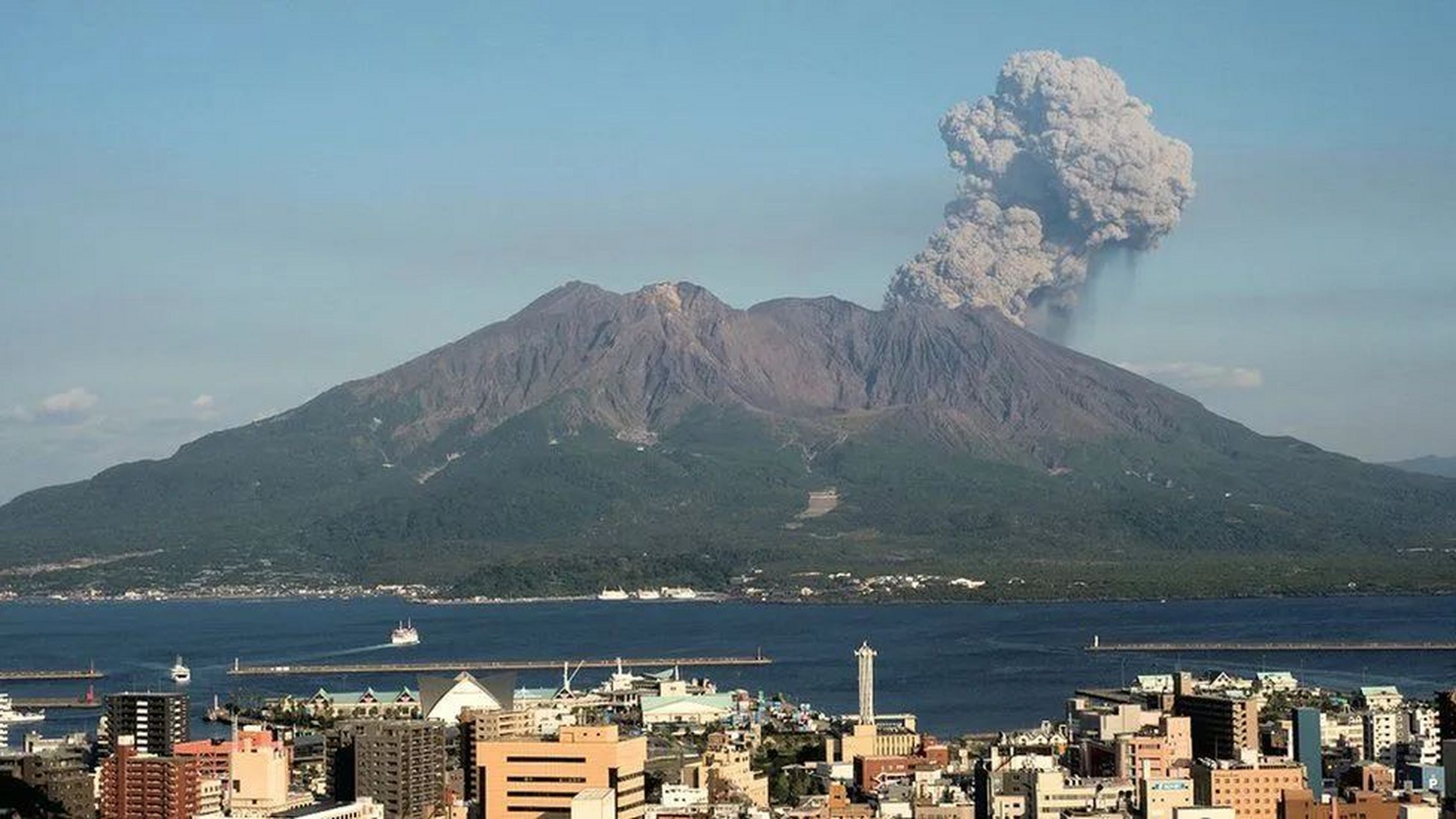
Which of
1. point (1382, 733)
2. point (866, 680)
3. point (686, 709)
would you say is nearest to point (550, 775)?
point (1382, 733)

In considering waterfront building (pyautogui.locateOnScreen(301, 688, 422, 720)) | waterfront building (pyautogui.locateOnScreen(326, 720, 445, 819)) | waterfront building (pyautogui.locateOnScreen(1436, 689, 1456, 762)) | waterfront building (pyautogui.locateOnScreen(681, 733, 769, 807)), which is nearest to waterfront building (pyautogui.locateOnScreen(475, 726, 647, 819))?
waterfront building (pyautogui.locateOnScreen(681, 733, 769, 807))

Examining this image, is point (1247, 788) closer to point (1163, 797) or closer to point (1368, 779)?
point (1163, 797)

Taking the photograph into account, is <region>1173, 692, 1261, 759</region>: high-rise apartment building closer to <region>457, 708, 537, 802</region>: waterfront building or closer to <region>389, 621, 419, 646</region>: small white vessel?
<region>457, 708, 537, 802</region>: waterfront building

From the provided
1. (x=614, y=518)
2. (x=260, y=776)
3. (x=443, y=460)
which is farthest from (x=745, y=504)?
(x=260, y=776)

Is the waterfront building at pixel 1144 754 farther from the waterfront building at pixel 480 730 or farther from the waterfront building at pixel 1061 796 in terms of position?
the waterfront building at pixel 480 730

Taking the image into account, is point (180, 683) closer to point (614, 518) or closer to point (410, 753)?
point (410, 753)

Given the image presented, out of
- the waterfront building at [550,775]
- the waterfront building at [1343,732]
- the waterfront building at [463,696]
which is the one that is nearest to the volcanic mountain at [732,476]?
the waterfront building at [463,696]
